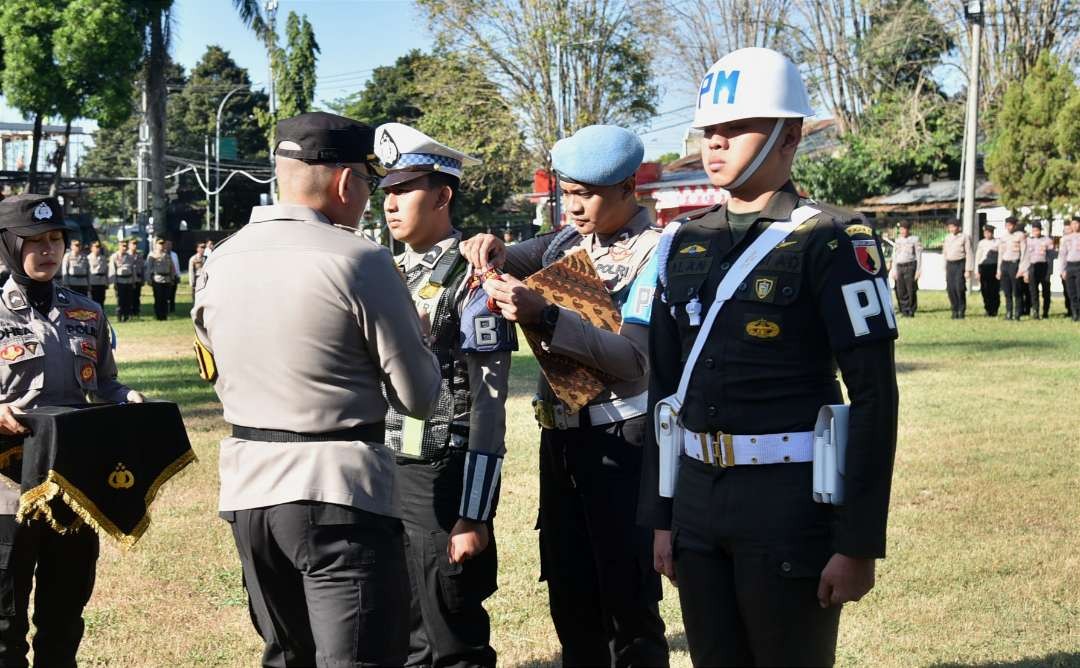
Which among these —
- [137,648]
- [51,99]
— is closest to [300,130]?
[137,648]

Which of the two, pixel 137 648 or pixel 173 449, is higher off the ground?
pixel 173 449

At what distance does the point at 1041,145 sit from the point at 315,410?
33528 millimetres

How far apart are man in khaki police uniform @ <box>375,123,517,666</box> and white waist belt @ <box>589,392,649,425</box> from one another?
0.33 metres

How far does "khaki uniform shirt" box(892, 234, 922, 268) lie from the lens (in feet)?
82.8

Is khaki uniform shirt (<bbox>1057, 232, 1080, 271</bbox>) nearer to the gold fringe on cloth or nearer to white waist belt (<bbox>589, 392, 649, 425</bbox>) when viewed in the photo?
white waist belt (<bbox>589, 392, 649, 425</bbox>)

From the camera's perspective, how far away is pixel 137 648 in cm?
557

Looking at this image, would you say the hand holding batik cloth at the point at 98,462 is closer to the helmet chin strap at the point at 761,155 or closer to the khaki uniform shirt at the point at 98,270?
the helmet chin strap at the point at 761,155

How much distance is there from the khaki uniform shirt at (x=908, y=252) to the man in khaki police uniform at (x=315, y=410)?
929 inches

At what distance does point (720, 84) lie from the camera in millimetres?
3139

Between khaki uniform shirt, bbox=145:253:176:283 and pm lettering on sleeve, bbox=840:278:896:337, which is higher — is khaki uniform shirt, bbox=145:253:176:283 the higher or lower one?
the lower one

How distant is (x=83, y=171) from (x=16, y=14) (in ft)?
203

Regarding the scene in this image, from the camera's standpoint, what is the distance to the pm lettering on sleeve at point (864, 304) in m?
2.87

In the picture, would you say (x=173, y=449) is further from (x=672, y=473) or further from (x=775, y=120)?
(x=775, y=120)

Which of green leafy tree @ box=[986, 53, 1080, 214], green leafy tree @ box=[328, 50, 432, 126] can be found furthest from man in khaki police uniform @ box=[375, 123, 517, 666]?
green leafy tree @ box=[328, 50, 432, 126]
